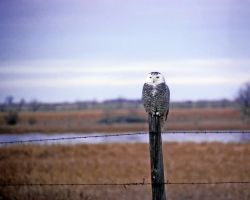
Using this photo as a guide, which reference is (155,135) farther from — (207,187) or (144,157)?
(144,157)

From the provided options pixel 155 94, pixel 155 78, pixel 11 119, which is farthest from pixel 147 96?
pixel 11 119

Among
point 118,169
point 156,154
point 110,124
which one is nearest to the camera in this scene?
point 156,154

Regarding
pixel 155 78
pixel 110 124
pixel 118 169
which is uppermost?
pixel 155 78

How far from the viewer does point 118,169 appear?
50.9ft

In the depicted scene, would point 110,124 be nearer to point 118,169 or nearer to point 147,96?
point 118,169

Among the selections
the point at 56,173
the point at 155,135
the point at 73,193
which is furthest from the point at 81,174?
the point at 155,135

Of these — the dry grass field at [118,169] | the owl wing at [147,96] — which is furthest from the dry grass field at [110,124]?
the owl wing at [147,96]

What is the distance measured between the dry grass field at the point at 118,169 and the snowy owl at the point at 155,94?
5.05 m

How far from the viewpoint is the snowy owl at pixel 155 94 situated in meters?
4.18

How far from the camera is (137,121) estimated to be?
192 feet

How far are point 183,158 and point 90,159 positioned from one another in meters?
4.00

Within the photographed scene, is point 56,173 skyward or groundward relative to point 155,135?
groundward

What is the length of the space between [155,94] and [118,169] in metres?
11.6

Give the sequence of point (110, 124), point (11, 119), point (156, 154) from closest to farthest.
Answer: point (156, 154), point (11, 119), point (110, 124)
